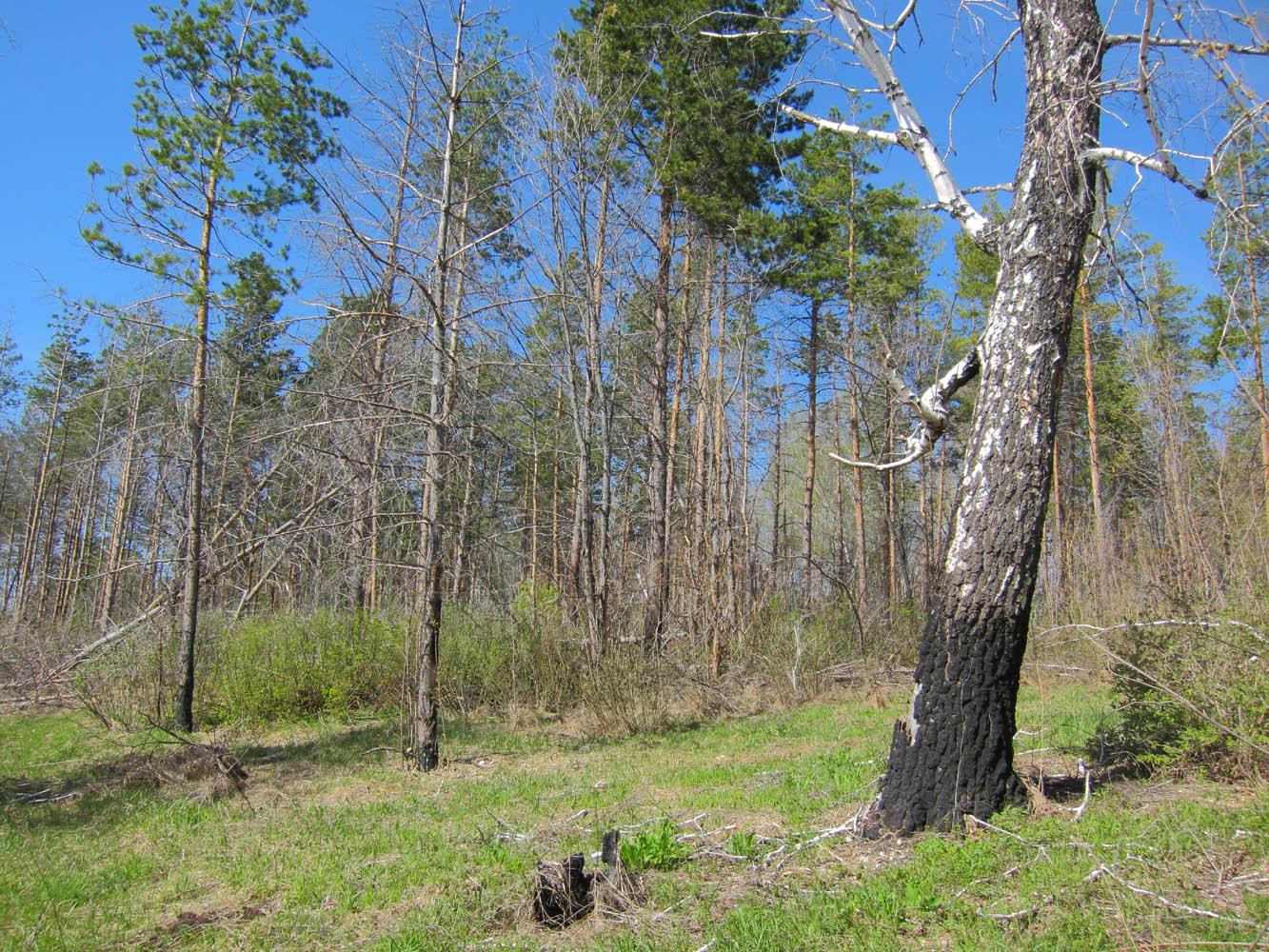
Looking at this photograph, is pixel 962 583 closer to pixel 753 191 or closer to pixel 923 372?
pixel 753 191

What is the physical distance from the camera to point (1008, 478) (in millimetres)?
3656

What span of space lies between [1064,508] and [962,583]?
68.2 ft

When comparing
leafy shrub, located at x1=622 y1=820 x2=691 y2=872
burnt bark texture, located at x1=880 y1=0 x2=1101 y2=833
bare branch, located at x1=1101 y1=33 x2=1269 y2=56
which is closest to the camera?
bare branch, located at x1=1101 y1=33 x2=1269 y2=56

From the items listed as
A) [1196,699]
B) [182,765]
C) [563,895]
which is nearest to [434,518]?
[182,765]

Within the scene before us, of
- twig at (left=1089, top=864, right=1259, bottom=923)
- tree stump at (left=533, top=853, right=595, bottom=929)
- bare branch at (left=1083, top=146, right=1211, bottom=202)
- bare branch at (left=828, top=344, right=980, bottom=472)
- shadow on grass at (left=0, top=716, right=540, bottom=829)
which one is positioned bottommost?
shadow on grass at (left=0, top=716, right=540, bottom=829)

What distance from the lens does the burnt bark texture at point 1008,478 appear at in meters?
3.58

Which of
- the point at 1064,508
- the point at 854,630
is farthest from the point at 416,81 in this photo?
the point at 1064,508

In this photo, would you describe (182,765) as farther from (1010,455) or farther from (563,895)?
(1010,455)

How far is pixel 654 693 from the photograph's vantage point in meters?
9.52

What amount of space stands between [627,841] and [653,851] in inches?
5.9

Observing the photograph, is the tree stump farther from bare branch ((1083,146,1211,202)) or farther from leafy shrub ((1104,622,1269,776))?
bare branch ((1083,146,1211,202))

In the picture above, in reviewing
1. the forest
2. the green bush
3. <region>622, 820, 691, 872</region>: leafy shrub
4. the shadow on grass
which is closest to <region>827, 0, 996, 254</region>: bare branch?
the forest

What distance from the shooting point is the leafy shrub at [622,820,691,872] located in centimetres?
372

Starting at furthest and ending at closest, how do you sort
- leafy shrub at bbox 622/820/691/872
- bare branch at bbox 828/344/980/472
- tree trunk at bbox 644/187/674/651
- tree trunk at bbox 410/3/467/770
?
tree trunk at bbox 644/187/674/651
tree trunk at bbox 410/3/467/770
bare branch at bbox 828/344/980/472
leafy shrub at bbox 622/820/691/872
